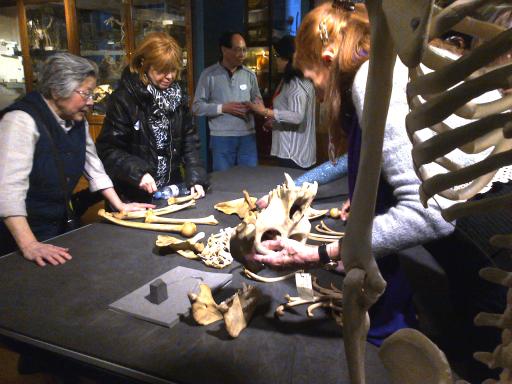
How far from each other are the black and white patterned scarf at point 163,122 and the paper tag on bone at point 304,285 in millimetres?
1247

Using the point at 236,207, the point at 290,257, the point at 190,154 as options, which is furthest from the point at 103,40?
the point at 290,257

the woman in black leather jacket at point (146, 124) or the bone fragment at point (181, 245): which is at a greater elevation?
the woman in black leather jacket at point (146, 124)

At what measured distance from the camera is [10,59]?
4930mm

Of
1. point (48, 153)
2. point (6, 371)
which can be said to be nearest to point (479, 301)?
point (48, 153)

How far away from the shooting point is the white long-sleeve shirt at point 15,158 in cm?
141

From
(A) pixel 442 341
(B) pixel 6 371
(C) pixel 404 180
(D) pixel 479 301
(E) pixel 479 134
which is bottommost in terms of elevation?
(B) pixel 6 371

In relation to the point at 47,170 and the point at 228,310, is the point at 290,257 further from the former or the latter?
the point at 47,170

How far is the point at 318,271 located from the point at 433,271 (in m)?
0.39

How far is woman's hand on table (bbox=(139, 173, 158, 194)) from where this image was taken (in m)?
1.99

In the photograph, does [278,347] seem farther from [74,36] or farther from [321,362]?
[74,36]

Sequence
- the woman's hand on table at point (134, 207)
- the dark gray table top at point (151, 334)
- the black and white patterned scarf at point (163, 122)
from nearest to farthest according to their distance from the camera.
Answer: the dark gray table top at point (151, 334), the woman's hand on table at point (134, 207), the black and white patterned scarf at point (163, 122)

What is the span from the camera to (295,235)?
111 centimetres

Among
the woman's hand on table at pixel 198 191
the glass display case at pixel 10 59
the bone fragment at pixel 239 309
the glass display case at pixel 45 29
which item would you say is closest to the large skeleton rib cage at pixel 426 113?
the bone fragment at pixel 239 309

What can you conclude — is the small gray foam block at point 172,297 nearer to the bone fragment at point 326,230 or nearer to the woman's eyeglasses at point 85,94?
the bone fragment at point 326,230
